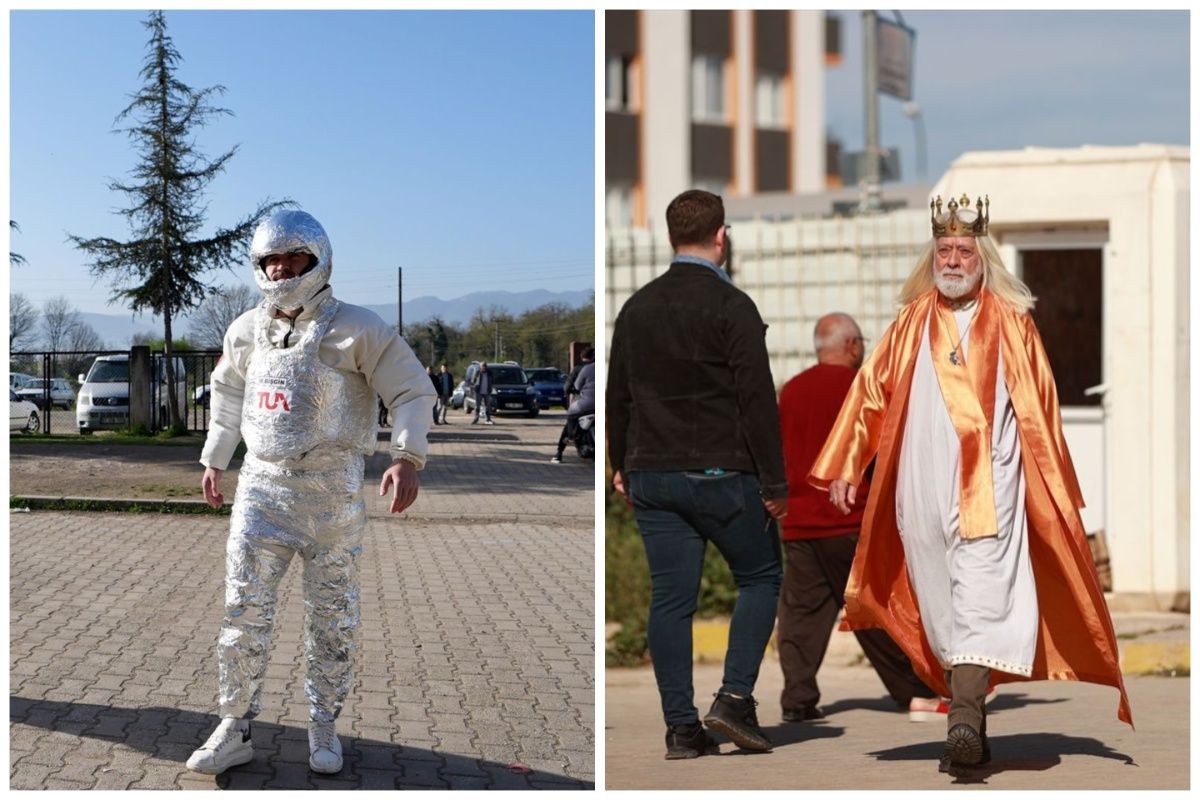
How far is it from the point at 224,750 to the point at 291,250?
153 centimetres

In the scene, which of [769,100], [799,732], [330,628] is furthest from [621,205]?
[330,628]

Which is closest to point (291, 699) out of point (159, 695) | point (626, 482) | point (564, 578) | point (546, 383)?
point (159, 695)

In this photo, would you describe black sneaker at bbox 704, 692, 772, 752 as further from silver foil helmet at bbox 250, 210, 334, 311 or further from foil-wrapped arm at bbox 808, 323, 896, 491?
silver foil helmet at bbox 250, 210, 334, 311

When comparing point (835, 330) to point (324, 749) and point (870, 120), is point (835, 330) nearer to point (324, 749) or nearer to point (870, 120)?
point (324, 749)

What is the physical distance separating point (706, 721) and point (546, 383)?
24.7 m

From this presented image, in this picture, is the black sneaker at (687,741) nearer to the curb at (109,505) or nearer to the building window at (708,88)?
the building window at (708,88)

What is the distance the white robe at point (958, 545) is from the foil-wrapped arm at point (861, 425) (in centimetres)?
12

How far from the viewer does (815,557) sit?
659 cm

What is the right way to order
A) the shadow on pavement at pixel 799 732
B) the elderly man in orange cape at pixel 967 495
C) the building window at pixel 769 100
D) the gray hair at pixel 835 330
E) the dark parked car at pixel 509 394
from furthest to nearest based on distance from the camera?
the dark parked car at pixel 509 394 → the building window at pixel 769 100 → the gray hair at pixel 835 330 → the shadow on pavement at pixel 799 732 → the elderly man in orange cape at pixel 967 495

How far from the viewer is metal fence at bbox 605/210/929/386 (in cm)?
920

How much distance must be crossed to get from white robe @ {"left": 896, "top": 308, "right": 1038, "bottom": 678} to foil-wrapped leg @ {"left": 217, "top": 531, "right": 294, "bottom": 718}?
2.06 metres

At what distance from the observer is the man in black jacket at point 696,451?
5.30m

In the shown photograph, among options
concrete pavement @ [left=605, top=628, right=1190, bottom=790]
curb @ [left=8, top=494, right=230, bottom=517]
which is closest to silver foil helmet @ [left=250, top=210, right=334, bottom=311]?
concrete pavement @ [left=605, top=628, right=1190, bottom=790]

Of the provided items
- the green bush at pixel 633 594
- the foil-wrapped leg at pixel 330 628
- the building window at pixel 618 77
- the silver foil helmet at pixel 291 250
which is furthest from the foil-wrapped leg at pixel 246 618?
the building window at pixel 618 77
